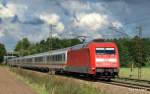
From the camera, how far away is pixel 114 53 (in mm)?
42688

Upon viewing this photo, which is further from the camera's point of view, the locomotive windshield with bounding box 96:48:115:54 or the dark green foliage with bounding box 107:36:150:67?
the dark green foliage with bounding box 107:36:150:67

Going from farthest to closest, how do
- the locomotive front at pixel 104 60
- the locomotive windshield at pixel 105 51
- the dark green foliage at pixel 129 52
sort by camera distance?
the dark green foliage at pixel 129 52, the locomotive windshield at pixel 105 51, the locomotive front at pixel 104 60

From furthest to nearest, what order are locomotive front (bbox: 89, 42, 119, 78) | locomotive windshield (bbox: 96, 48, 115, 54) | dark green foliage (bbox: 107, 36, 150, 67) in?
dark green foliage (bbox: 107, 36, 150, 67) < locomotive windshield (bbox: 96, 48, 115, 54) < locomotive front (bbox: 89, 42, 119, 78)

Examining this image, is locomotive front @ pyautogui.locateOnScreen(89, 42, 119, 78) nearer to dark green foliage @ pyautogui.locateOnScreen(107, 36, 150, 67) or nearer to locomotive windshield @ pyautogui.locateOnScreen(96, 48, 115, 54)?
locomotive windshield @ pyautogui.locateOnScreen(96, 48, 115, 54)

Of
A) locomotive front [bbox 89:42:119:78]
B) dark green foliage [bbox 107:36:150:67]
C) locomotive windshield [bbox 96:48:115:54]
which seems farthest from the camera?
dark green foliage [bbox 107:36:150:67]

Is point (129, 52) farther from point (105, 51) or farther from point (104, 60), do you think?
point (104, 60)

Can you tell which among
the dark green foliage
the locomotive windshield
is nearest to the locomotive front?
the locomotive windshield

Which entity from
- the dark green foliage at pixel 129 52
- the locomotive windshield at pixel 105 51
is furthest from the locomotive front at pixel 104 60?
the dark green foliage at pixel 129 52

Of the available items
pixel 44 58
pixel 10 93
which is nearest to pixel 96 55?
pixel 10 93

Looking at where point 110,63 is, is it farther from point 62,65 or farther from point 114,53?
point 62,65

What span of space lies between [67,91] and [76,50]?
73.7 ft

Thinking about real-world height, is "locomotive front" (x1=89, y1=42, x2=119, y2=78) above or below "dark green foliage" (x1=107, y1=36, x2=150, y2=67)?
below

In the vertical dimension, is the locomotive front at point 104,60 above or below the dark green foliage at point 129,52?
below

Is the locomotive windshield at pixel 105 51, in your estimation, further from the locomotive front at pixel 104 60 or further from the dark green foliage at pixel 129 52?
the dark green foliage at pixel 129 52
